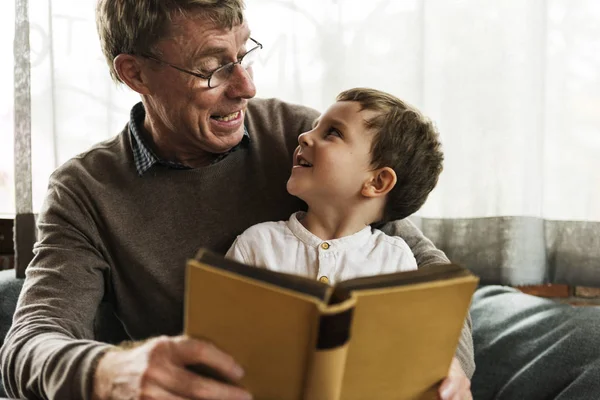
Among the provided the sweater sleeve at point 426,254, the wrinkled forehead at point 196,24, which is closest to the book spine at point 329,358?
the sweater sleeve at point 426,254

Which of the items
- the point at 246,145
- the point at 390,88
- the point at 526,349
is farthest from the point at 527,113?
the point at 246,145

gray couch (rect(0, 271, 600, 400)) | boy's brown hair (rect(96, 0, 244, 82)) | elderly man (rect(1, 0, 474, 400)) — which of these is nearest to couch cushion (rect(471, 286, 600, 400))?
gray couch (rect(0, 271, 600, 400))

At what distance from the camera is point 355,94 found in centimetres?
156

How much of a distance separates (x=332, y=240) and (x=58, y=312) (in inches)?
23.3

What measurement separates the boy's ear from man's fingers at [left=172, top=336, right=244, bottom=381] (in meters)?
0.66

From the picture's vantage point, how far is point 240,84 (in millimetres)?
1612

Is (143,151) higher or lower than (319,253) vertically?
higher

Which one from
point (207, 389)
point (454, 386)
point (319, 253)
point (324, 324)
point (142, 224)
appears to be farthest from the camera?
point (142, 224)

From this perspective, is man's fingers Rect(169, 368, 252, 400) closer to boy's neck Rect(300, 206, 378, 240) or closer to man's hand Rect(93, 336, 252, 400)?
man's hand Rect(93, 336, 252, 400)

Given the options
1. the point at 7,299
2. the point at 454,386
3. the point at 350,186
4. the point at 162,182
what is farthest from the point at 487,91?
the point at 7,299

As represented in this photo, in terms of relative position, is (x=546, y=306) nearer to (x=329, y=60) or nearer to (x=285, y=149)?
(x=285, y=149)

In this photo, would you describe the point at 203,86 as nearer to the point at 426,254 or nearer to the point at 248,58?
the point at 248,58

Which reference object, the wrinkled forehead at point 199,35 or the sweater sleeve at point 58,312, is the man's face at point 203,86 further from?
the sweater sleeve at point 58,312

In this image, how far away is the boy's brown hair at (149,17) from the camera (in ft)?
5.23
